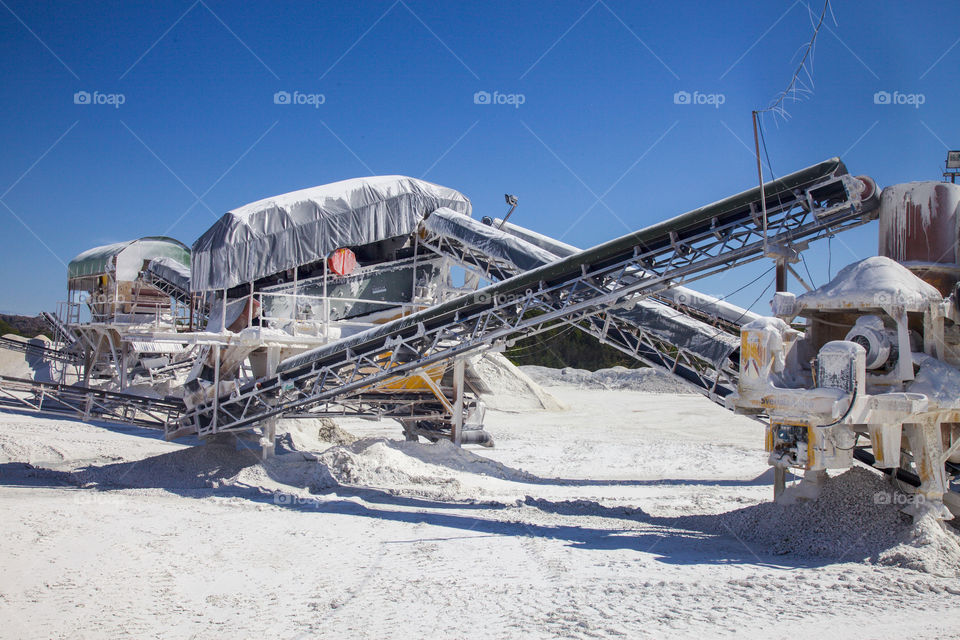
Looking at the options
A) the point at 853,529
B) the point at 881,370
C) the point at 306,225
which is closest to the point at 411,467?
the point at 306,225

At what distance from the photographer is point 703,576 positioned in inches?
268

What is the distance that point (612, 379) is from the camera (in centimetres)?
4072

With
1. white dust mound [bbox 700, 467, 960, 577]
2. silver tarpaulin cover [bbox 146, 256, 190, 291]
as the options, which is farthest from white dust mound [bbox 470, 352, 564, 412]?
white dust mound [bbox 700, 467, 960, 577]

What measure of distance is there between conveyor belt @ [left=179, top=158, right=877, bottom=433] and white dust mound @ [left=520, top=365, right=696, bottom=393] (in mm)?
26368

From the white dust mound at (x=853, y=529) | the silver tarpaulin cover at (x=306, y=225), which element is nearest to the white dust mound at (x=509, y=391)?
the silver tarpaulin cover at (x=306, y=225)

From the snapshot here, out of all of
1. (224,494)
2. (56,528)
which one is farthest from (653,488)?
(56,528)

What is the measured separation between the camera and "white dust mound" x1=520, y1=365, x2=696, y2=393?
38766 mm

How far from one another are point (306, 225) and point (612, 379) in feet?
96.7

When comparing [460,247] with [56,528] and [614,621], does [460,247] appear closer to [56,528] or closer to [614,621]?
[56,528]

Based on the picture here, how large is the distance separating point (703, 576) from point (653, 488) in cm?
644

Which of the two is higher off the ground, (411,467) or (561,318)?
(561,318)

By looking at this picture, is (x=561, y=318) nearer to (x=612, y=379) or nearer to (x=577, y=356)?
(x=612, y=379)

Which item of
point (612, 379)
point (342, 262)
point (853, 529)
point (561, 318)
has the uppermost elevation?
point (342, 262)

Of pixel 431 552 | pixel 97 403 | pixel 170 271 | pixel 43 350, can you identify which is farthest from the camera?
pixel 43 350
